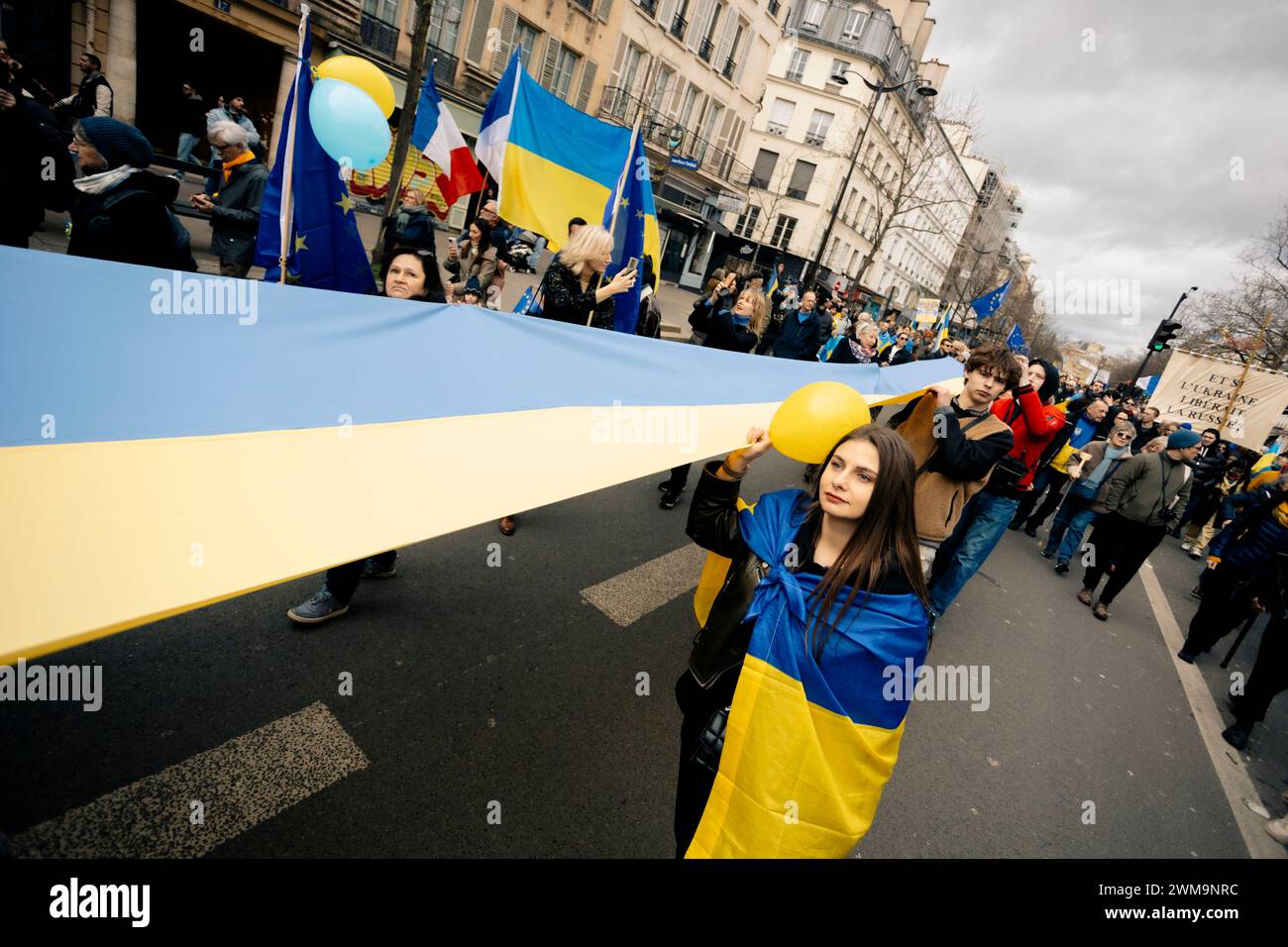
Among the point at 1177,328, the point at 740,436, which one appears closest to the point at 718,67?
the point at 1177,328

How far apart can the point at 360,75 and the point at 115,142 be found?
1427mm

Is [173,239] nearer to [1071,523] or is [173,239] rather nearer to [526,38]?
[1071,523]

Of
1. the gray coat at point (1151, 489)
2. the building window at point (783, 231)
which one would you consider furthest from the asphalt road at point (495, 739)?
the building window at point (783, 231)

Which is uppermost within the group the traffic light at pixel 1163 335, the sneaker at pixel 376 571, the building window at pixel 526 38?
the building window at pixel 526 38

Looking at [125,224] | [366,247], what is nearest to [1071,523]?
[125,224]

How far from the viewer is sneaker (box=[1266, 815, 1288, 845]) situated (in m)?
3.74

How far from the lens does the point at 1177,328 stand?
16.9 m

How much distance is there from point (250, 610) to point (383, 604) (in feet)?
2.10

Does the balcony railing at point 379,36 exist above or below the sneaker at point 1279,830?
above

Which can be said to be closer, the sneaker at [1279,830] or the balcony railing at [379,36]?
the sneaker at [1279,830]

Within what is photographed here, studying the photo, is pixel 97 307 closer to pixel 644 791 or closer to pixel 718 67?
pixel 644 791

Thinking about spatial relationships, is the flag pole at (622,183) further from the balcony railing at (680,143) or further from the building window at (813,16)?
the building window at (813,16)

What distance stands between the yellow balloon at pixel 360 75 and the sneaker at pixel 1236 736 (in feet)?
25.1

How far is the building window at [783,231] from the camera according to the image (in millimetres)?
37781
